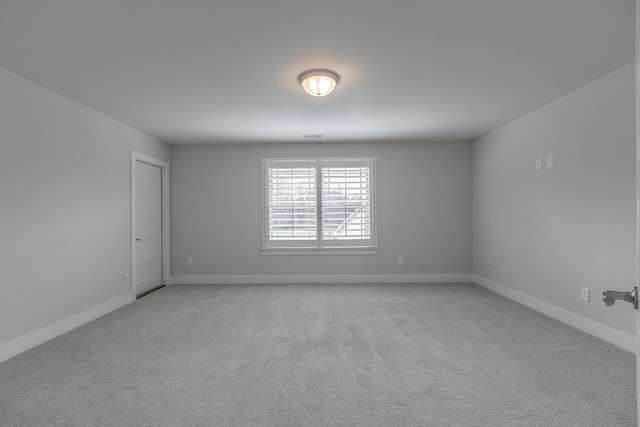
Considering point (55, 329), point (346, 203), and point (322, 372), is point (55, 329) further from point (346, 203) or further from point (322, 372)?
point (346, 203)

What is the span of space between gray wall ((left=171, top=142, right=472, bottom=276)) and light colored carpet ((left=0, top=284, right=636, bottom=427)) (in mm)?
1700

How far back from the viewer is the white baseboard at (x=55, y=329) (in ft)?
9.02

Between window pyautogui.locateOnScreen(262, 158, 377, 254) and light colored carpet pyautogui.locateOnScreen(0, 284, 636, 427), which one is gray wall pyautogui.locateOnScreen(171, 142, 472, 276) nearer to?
window pyautogui.locateOnScreen(262, 158, 377, 254)

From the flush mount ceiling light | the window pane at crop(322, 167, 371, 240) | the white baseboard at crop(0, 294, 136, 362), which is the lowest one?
the white baseboard at crop(0, 294, 136, 362)

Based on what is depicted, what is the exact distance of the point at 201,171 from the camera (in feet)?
18.5

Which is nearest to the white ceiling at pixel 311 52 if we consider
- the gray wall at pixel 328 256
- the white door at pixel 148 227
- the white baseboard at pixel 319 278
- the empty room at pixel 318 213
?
the empty room at pixel 318 213

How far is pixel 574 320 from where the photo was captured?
3361mm

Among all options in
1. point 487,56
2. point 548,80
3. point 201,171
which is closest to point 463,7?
point 487,56

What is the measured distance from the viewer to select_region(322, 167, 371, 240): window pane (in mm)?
5648

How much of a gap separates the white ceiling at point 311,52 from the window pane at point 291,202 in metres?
1.71

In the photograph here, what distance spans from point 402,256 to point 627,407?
12.2 feet

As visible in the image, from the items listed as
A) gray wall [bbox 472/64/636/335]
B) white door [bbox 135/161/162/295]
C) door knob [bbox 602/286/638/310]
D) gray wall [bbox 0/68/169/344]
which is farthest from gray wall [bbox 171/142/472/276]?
door knob [bbox 602/286/638/310]

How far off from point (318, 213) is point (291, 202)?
0.50 meters

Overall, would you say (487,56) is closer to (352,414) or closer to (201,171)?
(352,414)
